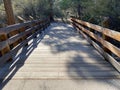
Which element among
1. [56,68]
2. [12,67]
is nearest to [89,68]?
[56,68]

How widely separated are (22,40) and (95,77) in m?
3.34

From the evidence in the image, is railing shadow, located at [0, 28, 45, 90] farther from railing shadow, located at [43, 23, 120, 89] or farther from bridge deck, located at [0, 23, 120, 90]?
railing shadow, located at [43, 23, 120, 89]

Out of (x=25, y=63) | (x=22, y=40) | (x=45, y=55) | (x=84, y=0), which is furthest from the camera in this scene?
(x=84, y=0)

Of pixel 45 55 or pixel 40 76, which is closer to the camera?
pixel 40 76

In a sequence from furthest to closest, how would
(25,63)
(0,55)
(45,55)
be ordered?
(45,55)
(25,63)
(0,55)

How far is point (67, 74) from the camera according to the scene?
3918 mm

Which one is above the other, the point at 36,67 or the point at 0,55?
the point at 0,55

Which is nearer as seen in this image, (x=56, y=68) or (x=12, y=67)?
(x=56, y=68)

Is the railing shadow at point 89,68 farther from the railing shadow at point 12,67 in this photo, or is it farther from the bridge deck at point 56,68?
the railing shadow at point 12,67

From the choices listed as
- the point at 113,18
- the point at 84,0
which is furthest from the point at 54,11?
the point at 113,18

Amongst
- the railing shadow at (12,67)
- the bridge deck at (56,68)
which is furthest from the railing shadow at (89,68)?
the railing shadow at (12,67)

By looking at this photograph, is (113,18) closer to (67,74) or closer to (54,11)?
(67,74)

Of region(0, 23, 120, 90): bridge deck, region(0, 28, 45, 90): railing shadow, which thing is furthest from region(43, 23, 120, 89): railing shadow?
region(0, 28, 45, 90): railing shadow

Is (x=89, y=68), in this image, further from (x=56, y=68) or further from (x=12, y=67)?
(x=12, y=67)
